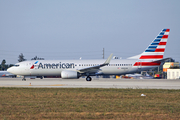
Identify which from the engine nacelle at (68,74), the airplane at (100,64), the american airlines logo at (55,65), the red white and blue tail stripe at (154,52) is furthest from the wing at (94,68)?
the red white and blue tail stripe at (154,52)

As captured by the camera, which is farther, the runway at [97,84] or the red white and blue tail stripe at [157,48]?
the red white and blue tail stripe at [157,48]

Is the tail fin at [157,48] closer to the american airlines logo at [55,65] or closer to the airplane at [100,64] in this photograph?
the airplane at [100,64]

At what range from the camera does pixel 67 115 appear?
984 centimetres

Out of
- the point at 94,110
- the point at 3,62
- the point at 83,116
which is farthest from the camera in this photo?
the point at 3,62

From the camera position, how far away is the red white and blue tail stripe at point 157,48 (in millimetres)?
39562

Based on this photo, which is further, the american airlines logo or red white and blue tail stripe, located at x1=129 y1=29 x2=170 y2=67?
the american airlines logo

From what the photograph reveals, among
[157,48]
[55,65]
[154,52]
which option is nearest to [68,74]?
[55,65]

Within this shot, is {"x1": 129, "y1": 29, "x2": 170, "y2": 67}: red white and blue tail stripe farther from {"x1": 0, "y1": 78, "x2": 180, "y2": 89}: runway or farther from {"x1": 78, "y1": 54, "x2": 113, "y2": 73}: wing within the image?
{"x1": 0, "y1": 78, "x2": 180, "y2": 89}: runway

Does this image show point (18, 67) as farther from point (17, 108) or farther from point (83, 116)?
point (83, 116)

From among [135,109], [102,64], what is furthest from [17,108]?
[102,64]

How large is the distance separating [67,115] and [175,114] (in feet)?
14.2

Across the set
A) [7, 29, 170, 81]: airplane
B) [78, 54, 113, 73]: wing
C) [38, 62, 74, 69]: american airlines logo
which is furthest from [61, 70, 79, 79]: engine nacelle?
[38, 62, 74, 69]: american airlines logo

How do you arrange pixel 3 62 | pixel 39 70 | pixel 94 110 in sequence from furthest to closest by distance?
pixel 3 62 → pixel 39 70 → pixel 94 110

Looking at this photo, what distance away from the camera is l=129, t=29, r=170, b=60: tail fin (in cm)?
3956
